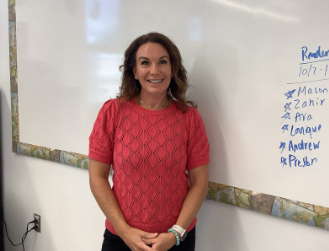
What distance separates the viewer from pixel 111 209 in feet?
3.25

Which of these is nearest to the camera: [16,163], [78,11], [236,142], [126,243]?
[126,243]

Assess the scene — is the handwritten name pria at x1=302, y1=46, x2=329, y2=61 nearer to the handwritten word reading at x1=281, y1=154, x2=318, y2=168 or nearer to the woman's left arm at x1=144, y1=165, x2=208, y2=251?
the handwritten word reading at x1=281, y1=154, x2=318, y2=168

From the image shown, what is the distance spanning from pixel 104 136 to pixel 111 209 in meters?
0.28

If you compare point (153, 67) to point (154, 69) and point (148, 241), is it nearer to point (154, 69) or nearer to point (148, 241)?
point (154, 69)

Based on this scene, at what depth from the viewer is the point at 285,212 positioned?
0.97 m

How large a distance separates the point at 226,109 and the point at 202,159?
0.23 meters

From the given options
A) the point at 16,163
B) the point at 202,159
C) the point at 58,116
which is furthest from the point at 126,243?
the point at 16,163

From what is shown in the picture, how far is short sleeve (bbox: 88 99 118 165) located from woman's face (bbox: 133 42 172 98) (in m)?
0.17

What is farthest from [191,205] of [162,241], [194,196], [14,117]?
[14,117]

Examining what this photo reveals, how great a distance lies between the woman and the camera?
38.8 inches

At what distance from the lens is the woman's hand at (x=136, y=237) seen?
925 millimetres

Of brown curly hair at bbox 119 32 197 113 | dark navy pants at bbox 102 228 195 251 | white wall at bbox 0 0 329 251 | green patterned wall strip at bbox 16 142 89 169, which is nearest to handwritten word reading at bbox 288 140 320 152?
white wall at bbox 0 0 329 251

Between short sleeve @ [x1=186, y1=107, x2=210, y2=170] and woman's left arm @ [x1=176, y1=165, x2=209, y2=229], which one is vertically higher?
short sleeve @ [x1=186, y1=107, x2=210, y2=170]

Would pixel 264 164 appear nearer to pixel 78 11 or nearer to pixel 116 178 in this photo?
pixel 116 178
